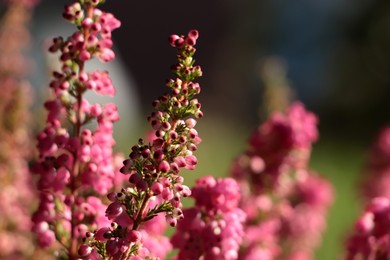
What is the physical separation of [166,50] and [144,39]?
0.63 metres

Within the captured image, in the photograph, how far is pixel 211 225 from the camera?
4.85 feet

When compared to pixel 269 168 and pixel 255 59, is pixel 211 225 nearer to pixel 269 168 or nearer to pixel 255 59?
pixel 269 168

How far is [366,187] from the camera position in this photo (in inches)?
142

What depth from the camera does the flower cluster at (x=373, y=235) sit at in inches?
64.6

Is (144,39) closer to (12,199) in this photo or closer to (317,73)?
(317,73)

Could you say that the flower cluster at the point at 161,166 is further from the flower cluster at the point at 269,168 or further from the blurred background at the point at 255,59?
Answer: the blurred background at the point at 255,59

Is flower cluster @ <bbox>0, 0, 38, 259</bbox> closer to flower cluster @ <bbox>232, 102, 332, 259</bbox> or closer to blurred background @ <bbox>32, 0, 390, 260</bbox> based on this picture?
flower cluster @ <bbox>232, 102, 332, 259</bbox>

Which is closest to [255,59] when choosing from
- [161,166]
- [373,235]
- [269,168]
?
[269,168]

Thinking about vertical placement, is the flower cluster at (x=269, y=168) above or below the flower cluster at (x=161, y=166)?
above

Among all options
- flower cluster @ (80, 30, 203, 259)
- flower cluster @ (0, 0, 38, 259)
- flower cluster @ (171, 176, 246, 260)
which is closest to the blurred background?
flower cluster @ (0, 0, 38, 259)

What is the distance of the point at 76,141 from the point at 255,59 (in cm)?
1476

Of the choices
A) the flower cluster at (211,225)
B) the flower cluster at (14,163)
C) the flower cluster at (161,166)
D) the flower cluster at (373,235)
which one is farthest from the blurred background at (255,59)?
the flower cluster at (161,166)

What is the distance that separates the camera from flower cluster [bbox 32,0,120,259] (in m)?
1.39

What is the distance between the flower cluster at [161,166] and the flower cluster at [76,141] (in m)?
0.23
